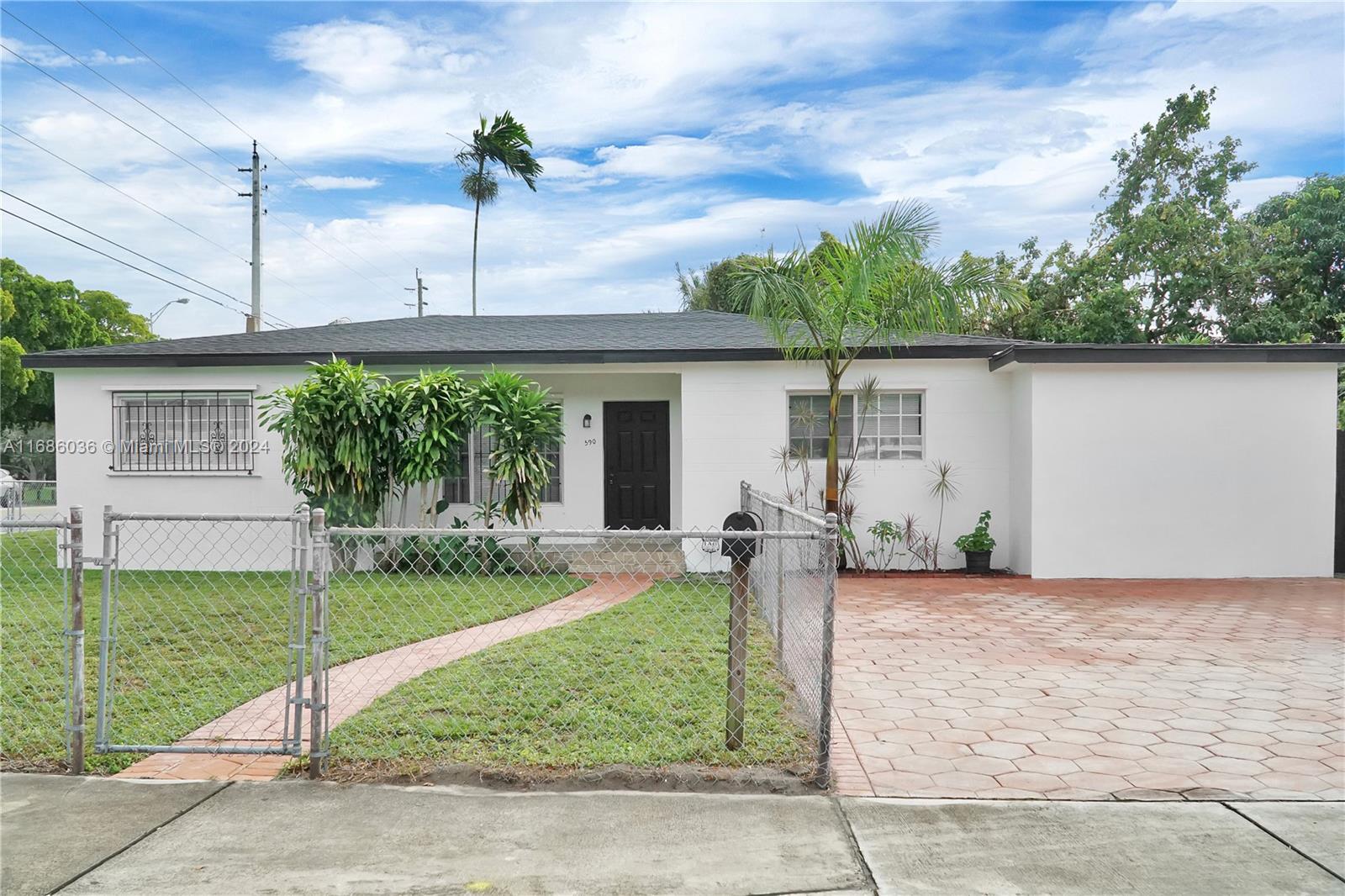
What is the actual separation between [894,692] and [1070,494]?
584 centimetres

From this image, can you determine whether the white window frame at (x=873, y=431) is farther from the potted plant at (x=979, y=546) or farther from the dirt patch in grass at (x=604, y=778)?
the dirt patch in grass at (x=604, y=778)

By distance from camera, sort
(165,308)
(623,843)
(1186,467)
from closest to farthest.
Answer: (623,843), (1186,467), (165,308)

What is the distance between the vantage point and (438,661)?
6.40m

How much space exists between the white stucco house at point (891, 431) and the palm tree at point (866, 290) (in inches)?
22.6

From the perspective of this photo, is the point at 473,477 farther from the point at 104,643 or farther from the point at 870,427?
the point at 104,643

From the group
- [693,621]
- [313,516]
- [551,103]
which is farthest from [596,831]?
[551,103]

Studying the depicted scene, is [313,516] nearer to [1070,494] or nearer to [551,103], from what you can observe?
[1070,494]

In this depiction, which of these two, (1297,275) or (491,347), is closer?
(491,347)

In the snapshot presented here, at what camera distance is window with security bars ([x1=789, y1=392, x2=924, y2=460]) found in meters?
11.3

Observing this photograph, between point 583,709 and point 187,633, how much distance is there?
4.18 m

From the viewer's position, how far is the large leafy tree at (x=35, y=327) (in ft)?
90.7

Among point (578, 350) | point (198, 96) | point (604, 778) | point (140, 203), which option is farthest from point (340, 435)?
point (140, 203)

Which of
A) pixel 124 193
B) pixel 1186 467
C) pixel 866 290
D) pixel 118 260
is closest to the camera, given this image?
pixel 866 290

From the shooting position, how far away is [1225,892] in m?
2.99
